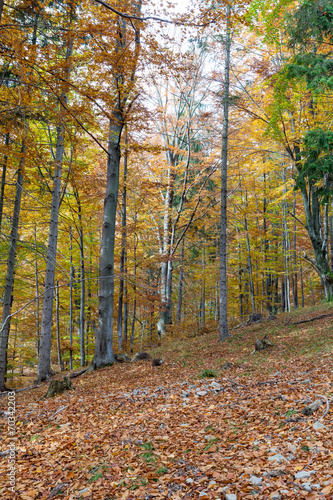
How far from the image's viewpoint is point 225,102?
10797 millimetres

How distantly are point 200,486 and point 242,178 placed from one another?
15377 mm

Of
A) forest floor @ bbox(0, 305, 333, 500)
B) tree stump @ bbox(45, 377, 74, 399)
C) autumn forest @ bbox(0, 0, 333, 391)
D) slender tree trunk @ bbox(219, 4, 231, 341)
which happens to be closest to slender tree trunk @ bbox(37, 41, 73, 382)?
autumn forest @ bbox(0, 0, 333, 391)

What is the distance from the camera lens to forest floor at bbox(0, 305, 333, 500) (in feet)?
9.07

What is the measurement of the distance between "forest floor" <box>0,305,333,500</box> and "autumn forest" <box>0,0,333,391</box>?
2074 mm

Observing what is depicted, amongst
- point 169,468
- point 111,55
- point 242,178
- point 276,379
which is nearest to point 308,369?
point 276,379

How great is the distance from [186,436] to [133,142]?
918 centimetres

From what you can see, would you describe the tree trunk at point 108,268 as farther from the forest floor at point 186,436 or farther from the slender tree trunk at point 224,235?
the slender tree trunk at point 224,235

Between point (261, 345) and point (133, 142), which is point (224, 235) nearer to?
point (261, 345)

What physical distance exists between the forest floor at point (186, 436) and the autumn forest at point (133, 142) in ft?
6.81

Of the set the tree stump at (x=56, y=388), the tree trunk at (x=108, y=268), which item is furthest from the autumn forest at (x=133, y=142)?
the tree stump at (x=56, y=388)

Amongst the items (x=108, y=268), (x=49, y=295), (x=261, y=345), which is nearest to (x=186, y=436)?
(x=261, y=345)

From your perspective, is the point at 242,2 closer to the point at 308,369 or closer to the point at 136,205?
the point at 308,369

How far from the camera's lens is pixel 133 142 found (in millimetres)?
10594

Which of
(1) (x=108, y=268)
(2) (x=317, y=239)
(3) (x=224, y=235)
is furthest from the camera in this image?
(2) (x=317, y=239)
